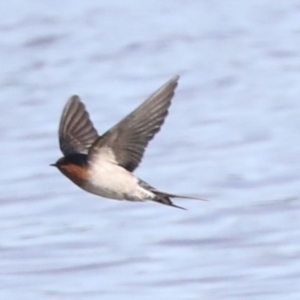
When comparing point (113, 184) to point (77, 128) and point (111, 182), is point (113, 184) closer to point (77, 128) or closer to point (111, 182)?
point (111, 182)

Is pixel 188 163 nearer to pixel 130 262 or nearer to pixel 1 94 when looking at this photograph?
A: pixel 130 262

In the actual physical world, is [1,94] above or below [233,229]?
above

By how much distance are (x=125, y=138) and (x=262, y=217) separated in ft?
12.3

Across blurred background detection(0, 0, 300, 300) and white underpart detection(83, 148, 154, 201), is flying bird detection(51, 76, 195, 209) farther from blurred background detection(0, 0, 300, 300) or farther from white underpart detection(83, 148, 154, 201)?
blurred background detection(0, 0, 300, 300)

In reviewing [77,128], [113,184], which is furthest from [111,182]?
[77,128]

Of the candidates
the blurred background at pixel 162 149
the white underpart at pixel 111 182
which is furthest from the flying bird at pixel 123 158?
the blurred background at pixel 162 149

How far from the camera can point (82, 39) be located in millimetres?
12367

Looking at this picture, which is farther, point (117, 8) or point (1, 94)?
point (117, 8)

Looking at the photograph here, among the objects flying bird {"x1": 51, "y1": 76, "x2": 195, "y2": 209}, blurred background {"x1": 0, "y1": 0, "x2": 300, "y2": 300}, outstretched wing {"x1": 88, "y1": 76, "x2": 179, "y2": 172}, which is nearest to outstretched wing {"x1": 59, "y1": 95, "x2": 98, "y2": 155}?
flying bird {"x1": 51, "y1": 76, "x2": 195, "y2": 209}

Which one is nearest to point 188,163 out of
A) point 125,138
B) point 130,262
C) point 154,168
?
point 154,168

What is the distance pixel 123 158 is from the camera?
4.49 meters

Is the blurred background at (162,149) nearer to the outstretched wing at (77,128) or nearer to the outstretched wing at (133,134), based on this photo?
the outstretched wing at (77,128)

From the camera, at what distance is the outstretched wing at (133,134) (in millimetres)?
4422

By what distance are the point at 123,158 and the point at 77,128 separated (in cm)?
30
